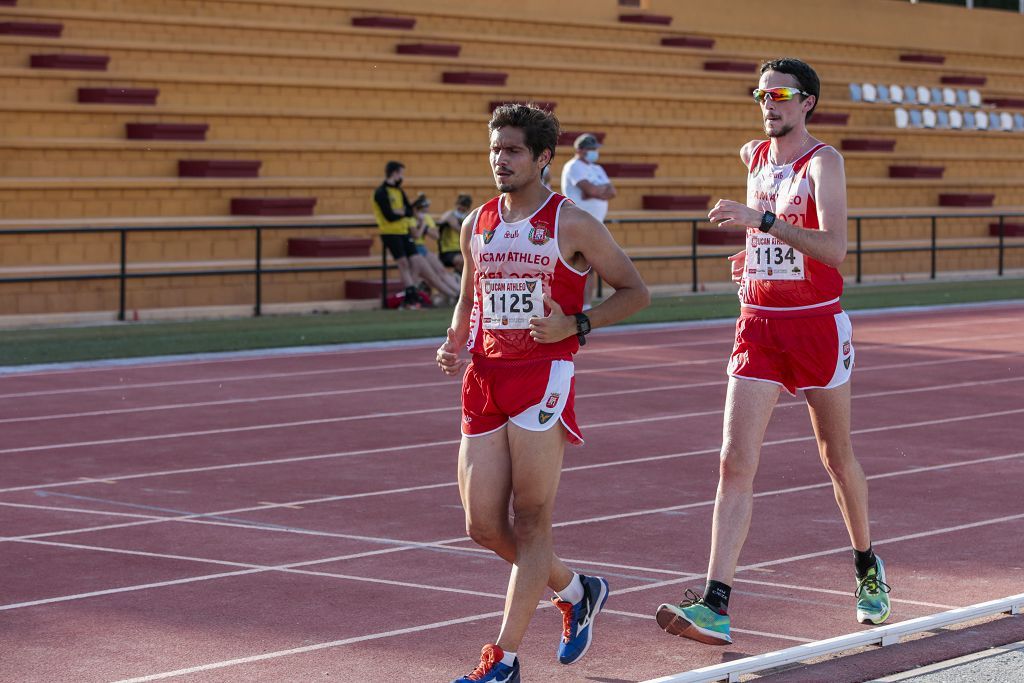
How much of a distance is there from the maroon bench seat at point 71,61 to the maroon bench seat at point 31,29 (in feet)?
1.25

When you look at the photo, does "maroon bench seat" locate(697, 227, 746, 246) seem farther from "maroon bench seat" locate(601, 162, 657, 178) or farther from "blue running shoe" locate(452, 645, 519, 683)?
"blue running shoe" locate(452, 645, 519, 683)

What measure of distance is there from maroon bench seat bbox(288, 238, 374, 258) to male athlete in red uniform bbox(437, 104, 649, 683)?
53.8ft

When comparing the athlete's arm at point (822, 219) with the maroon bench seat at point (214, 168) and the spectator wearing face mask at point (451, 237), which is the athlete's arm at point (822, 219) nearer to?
the spectator wearing face mask at point (451, 237)

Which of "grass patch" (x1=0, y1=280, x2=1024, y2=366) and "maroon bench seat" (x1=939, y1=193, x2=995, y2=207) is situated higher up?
"maroon bench seat" (x1=939, y1=193, x2=995, y2=207)

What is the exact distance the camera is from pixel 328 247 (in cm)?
2178

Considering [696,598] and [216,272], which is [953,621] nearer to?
[696,598]

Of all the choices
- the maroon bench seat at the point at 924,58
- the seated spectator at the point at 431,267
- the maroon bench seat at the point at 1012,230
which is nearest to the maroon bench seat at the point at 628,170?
the seated spectator at the point at 431,267

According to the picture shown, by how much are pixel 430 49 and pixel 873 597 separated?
2103cm

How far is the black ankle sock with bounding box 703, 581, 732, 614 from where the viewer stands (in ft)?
19.0

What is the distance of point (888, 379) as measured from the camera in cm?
1412

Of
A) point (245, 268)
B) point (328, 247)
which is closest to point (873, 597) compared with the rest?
point (245, 268)

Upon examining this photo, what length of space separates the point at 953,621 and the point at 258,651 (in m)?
2.39

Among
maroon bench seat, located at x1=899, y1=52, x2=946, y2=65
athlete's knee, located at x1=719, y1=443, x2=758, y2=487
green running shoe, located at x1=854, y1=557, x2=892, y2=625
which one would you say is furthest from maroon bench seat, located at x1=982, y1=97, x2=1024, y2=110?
athlete's knee, located at x1=719, y1=443, x2=758, y2=487

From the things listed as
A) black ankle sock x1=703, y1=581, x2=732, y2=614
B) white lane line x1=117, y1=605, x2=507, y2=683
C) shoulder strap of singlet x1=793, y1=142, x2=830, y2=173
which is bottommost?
white lane line x1=117, y1=605, x2=507, y2=683
